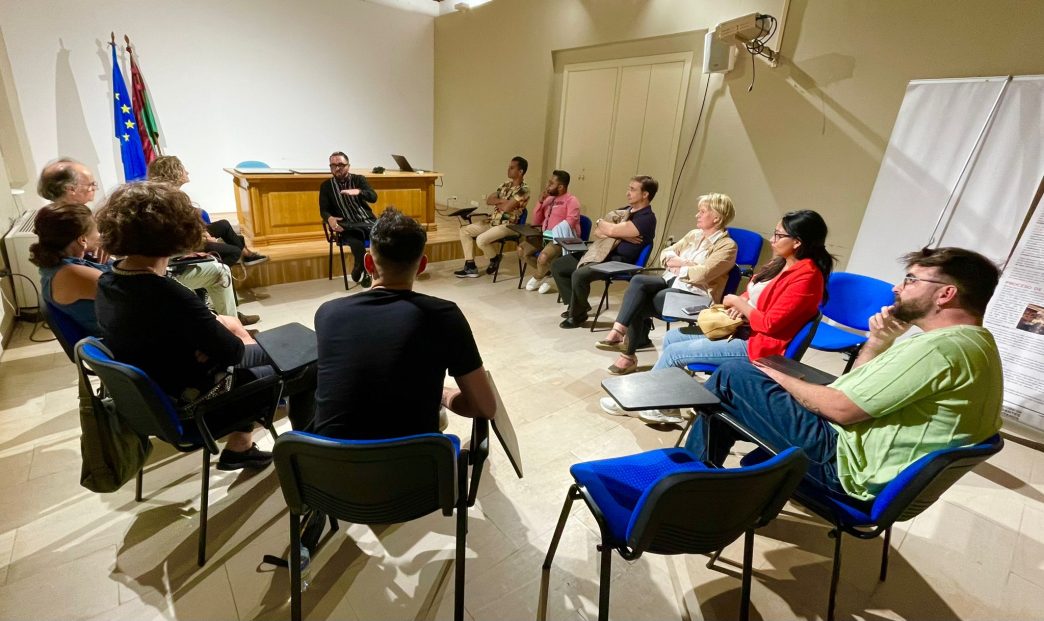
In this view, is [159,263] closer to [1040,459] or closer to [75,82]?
[1040,459]

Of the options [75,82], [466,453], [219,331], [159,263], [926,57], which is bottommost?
[466,453]

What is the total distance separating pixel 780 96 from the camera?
383 cm

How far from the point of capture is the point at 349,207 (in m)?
4.45

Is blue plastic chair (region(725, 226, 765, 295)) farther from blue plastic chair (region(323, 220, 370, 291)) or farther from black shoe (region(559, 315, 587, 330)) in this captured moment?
blue plastic chair (region(323, 220, 370, 291))

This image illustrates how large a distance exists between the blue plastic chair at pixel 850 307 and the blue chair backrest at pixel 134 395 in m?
2.89

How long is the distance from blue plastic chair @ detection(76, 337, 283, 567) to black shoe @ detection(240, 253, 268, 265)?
2.37 metres

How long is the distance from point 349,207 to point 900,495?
437 centimetres

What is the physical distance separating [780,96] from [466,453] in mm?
3938

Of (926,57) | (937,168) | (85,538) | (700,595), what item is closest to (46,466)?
(85,538)

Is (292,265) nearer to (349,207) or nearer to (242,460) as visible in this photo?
(349,207)

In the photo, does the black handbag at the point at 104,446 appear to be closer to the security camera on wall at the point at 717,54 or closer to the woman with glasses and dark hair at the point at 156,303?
the woman with glasses and dark hair at the point at 156,303

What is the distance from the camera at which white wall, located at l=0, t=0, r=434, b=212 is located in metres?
4.91

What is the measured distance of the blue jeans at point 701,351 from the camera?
227cm

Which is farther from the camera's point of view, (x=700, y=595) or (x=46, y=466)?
(x=46, y=466)
